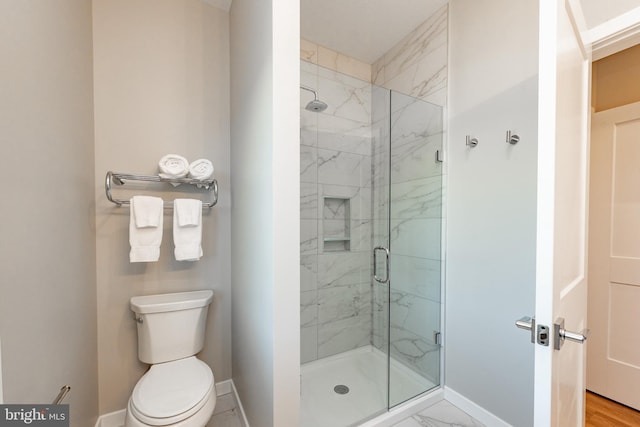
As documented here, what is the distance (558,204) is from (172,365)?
1.95 meters

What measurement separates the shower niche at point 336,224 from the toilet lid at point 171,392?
4.15 ft

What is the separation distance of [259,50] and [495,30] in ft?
4.76

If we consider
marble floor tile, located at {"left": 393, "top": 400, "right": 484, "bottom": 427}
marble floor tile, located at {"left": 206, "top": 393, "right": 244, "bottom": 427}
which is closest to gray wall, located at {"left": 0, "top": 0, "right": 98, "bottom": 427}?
marble floor tile, located at {"left": 206, "top": 393, "right": 244, "bottom": 427}

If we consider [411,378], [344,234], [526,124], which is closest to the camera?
[526,124]

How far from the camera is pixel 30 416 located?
806 mm

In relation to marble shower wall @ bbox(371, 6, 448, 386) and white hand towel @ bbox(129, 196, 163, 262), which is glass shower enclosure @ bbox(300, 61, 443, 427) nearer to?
marble shower wall @ bbox(371, 6, 448, 386)

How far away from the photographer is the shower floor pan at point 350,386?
1696 millimetres

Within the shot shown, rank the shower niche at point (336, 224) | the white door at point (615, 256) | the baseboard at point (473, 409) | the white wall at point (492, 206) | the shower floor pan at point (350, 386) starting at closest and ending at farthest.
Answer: the white wall at point (492, 206), the baseboard at point (473, 409), the shower floor pan at point (350, 386), the white door at point (615, 256), the shower niche at point (336, 224)

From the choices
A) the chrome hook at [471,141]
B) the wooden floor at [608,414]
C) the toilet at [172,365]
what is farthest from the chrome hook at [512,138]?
the toilet at [172,365]

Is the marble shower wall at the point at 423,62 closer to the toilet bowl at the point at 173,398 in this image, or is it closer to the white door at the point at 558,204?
the white door at the point at 558,204

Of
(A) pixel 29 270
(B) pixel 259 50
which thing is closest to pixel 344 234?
(B) pixel 259 50

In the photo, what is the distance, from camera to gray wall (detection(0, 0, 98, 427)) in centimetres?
80

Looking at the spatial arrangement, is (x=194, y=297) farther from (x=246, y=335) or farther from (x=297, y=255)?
(x=297, y=255)

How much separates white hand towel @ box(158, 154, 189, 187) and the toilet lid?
1106 millimetres
